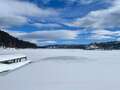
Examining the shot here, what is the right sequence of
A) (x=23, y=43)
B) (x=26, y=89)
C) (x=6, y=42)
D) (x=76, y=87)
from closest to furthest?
(x=26, y=89) < (x=76, y=87) < (x=6, y=42) < (x=23, y=43)

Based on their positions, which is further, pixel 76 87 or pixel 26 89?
pixel 76 87

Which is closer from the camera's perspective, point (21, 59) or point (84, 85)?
point (84, 85)

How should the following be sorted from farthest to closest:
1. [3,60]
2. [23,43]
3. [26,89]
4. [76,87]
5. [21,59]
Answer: [23,43], [21,59], [3,60], [76,87], [26,89]

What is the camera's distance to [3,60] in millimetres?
14070

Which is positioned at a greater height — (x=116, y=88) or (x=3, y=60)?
(x=3, y=60)

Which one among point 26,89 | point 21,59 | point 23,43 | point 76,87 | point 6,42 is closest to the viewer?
point 26,89

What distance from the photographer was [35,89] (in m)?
8.00

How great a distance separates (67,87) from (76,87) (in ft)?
1.14

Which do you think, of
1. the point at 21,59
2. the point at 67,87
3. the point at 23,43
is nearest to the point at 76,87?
the point at 67,87

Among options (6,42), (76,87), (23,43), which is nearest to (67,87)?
(76,87)

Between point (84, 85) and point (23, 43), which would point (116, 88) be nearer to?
point (84, 85)

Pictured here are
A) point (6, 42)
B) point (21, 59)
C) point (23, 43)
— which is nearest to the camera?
point (21, 59)

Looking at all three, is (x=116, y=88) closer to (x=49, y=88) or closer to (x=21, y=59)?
(x=49, y=88)

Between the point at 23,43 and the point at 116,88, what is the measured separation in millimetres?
135850
